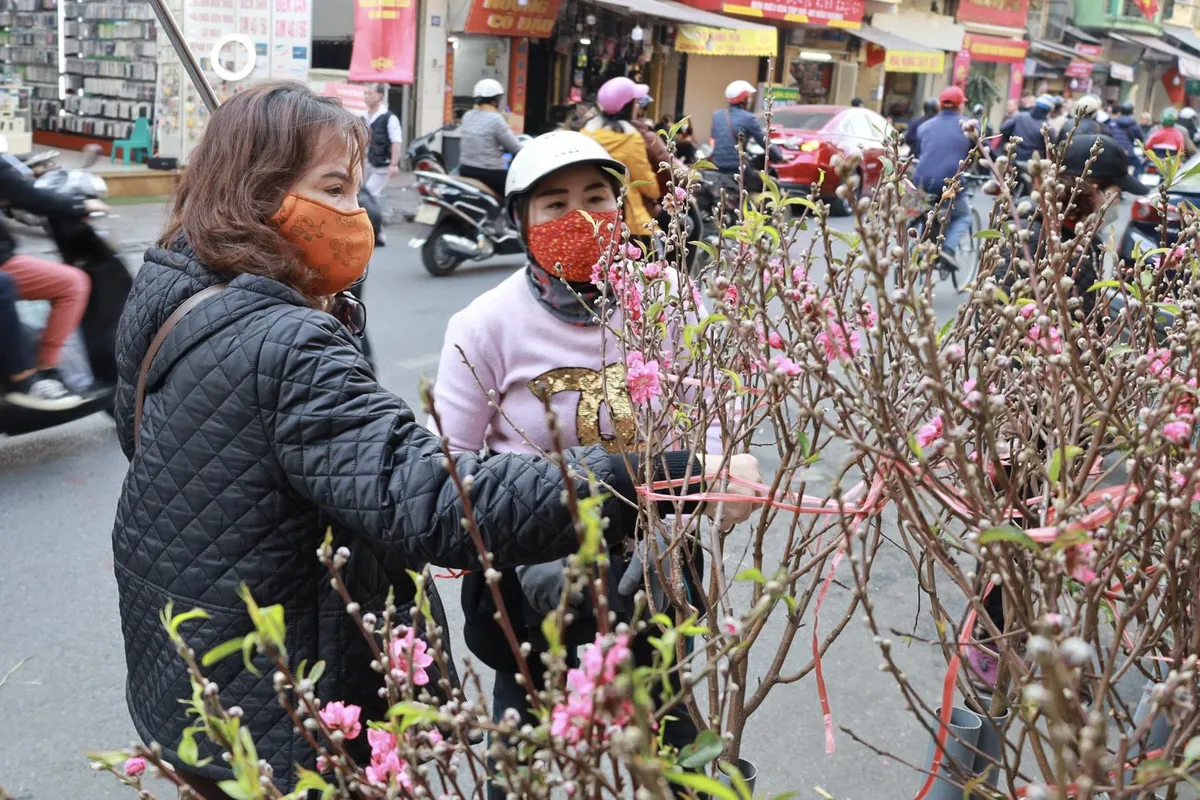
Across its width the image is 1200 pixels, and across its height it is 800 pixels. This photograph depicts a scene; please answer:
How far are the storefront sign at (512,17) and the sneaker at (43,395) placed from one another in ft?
41.9

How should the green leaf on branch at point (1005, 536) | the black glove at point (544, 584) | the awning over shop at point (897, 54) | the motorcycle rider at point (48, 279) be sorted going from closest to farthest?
the green leaf on branch at point (1005, 536), the black glove at point (544, 584), the motorcycle rider at point (48, 279), the awning over shop at point (897, 54)

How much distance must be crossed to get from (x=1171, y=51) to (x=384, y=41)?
103ft

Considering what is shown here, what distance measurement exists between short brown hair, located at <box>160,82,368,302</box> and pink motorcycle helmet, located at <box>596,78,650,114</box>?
18.9ft

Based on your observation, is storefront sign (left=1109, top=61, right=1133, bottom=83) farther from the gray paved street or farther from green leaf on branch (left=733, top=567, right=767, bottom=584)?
green leaf on branch (left=733, top=567, right=767, bottom=584)

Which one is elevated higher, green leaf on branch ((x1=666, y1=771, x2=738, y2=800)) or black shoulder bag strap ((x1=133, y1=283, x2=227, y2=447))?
black shoulder bag strap ((x1=133, y1=283, x2=227, y2=447))

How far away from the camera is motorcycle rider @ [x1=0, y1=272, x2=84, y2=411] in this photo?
4.84 m

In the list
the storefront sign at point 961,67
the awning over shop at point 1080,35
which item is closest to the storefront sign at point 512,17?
the storefront sign at point 961,67

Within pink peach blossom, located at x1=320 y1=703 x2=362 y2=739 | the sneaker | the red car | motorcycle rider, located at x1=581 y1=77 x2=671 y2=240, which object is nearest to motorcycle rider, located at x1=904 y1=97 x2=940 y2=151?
the red car

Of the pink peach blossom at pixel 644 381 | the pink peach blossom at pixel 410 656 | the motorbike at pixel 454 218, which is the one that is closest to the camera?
the pink peach blossom at pixel 410 656

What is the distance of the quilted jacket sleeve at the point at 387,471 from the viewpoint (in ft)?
4.96

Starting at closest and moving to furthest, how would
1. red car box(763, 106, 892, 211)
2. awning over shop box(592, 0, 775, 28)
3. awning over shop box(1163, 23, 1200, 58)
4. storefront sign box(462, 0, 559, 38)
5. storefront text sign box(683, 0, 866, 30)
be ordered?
red car box(763, 106, 892, 211)
storefront sign box(462, 0, 559, 38)
awning over shop box(592, 0, 775, 28)
storefront text sign box(683, 0, 866, 30)
awning over shop box(1163, 23, 1200, 58)

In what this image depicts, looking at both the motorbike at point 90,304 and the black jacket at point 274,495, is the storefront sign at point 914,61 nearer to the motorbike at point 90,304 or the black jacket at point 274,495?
the motorbike at point 90,304

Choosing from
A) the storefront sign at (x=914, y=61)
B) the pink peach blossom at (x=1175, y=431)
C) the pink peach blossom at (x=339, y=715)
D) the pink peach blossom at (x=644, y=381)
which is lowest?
the pink peach blossom at (x=339, y=715)

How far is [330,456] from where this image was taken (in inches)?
61.0
